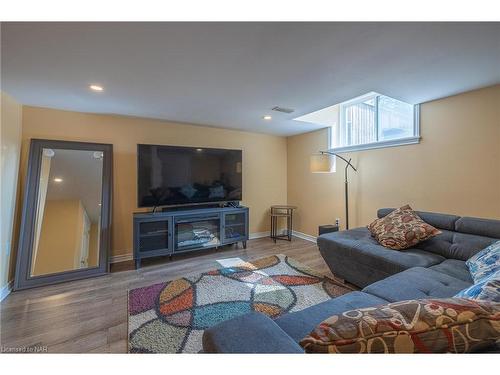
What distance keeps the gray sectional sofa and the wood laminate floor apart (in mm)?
569

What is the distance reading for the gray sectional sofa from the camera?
2.66 feet

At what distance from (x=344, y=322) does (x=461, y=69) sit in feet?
7.68

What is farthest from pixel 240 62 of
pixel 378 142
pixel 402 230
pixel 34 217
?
pixel 34 217

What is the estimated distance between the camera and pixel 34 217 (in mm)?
2506

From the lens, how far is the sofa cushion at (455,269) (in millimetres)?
1638

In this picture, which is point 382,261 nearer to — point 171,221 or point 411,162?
point 411,162

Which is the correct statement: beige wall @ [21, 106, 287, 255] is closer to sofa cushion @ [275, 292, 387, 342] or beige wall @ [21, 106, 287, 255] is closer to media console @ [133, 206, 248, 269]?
media console @ [133, 206, 248, 269]

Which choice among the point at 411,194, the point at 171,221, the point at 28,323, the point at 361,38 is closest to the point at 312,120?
the point at 411,194

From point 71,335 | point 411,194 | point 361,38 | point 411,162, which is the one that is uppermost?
point 361,38

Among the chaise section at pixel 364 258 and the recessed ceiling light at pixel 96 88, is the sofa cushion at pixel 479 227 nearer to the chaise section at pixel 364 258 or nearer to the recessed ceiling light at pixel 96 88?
the chaise section at pixel 364 258

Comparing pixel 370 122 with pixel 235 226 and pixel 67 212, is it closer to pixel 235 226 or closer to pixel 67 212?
pixel 235 226

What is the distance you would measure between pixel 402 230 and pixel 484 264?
70cm
